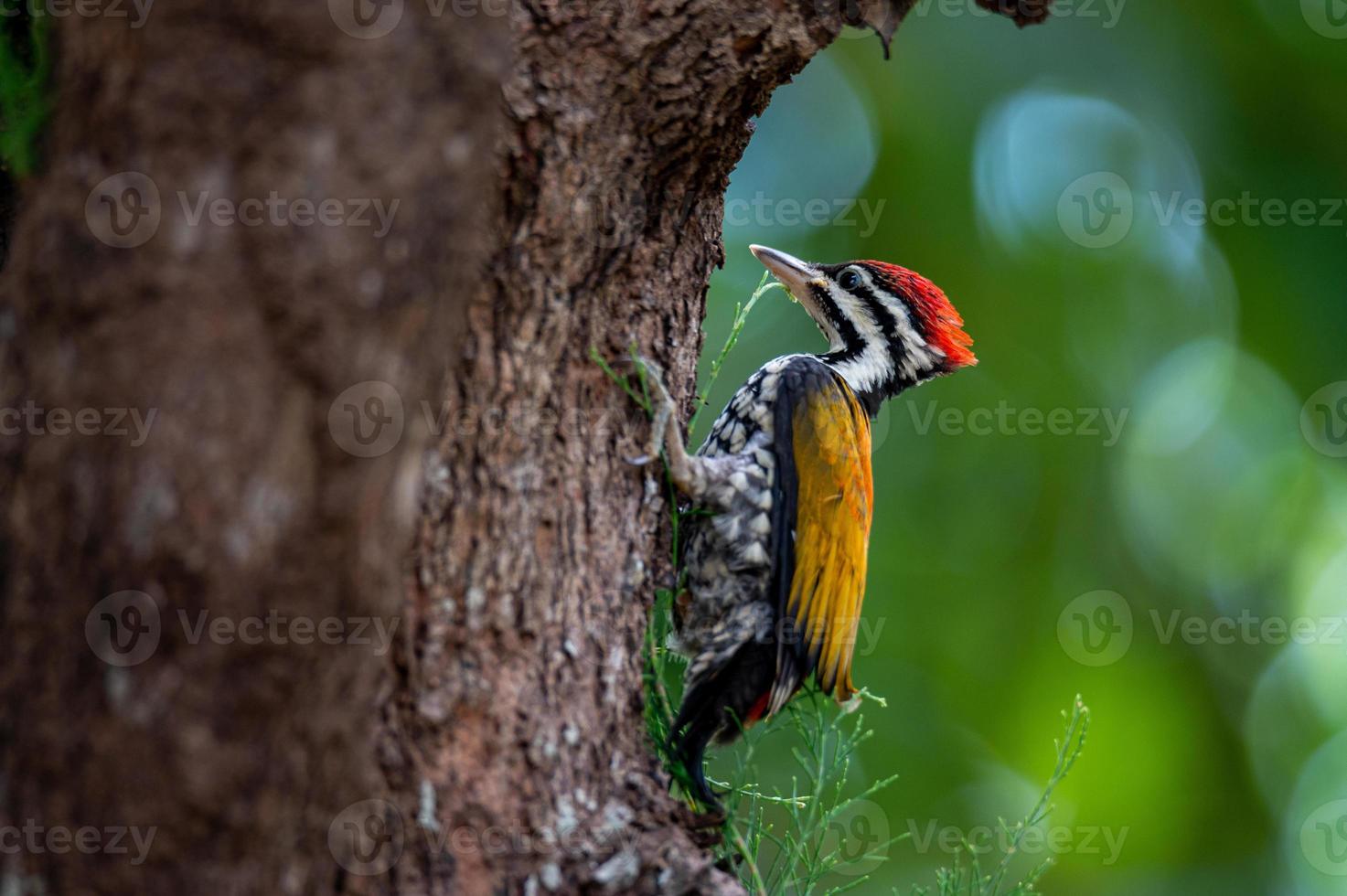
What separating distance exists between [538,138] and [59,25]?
0.97 meters

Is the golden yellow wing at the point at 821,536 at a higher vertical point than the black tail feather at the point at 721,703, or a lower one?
higher

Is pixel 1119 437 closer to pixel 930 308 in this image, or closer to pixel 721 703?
pixel 930 308

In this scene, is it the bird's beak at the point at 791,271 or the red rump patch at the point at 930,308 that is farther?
the bird's beak at the point at 791,271

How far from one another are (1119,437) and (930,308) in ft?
13.3

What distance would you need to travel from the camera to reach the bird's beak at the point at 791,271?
422cm

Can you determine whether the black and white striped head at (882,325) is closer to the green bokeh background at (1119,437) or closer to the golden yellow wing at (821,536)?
the golden yellow wing at (821,536)

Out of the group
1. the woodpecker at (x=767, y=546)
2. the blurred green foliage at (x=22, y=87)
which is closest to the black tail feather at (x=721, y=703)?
the woodpecker at (x=767, y=546)

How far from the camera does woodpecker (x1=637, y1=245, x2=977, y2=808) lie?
3197mm

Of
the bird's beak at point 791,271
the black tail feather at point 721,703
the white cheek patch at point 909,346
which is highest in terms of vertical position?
the bird's beak at point 791,271

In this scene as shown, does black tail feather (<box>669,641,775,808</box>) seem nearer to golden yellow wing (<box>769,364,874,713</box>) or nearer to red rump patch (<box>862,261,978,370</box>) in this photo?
golden yellow wing (<box>769,364,874,713</box>)

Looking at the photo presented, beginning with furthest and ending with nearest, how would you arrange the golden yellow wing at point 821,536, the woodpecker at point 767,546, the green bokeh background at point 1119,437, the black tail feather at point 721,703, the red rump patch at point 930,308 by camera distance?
the green bokeh background at point 1119,437, the red rump patch at point 930,308, the golden yellow wing at point 821,536, the woodpecker at point 767,546, the black tail feather at point 721,703

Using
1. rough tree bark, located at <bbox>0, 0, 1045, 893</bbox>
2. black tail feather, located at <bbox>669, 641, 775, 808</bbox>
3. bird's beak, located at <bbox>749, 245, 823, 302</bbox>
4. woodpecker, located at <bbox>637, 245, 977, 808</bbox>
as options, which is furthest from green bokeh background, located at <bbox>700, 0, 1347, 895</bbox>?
rough tree bark, located at <bbox>0, 0, 1045, 893</bbox>

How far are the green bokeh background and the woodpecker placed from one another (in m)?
3.61

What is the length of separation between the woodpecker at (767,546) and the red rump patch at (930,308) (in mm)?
415
